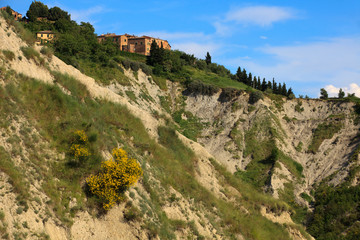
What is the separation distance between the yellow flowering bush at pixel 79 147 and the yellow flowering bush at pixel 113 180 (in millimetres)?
1055

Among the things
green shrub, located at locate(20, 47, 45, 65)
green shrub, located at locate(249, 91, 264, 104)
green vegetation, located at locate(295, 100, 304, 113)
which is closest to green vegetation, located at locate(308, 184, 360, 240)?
green vegetation, located at locate(295, 100, 304, 113)

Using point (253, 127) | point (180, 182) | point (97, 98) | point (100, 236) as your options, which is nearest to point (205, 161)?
point (180, 182)

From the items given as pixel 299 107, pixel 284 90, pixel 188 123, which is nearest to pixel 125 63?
pixel 188 123

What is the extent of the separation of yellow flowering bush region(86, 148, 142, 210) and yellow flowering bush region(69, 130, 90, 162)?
1.05 metres

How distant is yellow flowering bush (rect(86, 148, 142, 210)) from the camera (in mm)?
18755

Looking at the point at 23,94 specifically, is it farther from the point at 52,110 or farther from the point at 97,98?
the point at 97,98

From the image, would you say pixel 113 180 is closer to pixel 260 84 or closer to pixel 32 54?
pixel 32 54

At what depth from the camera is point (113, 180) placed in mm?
19188

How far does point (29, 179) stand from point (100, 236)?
4.10 metres

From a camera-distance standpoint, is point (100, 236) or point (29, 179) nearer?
point (29, 179)

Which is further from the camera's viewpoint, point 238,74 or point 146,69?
point 238,74

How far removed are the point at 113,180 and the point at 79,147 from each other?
8.19 ft

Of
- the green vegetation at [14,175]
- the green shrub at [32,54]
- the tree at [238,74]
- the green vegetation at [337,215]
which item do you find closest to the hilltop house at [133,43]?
the tree at [238,74]

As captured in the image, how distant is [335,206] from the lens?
42906mm
